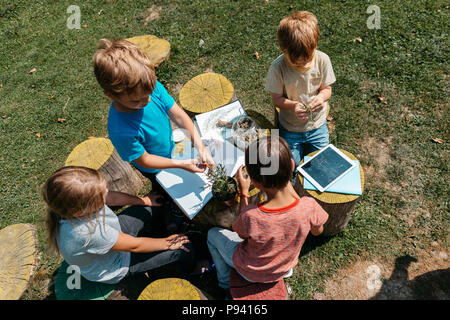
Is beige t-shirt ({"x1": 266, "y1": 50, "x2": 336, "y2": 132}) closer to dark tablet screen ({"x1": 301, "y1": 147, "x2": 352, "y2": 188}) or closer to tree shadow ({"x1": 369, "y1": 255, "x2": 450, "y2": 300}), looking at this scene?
dark tablet screen ({"x1": 301, "y1": 147, "x2": 352, "y2": 188})

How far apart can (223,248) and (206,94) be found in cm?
198

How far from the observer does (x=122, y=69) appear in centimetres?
227

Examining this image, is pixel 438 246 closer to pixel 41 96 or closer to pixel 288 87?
pixel 288 87

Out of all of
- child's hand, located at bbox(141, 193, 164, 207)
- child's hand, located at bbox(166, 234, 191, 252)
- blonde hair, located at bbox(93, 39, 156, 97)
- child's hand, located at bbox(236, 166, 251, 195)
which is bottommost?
child's hand, located at bbox(166, 234, 191, 252)

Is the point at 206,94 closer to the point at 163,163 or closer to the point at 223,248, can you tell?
the point at 163,163

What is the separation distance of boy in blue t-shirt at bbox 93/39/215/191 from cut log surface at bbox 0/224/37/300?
1674 millimetres

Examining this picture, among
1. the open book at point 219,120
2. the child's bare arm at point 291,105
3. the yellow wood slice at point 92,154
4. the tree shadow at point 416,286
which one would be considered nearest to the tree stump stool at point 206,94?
the open book at point 219,120

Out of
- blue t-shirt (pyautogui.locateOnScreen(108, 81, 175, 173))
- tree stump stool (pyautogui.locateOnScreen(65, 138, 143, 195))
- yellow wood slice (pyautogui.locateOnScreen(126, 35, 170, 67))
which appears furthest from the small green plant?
yellow wood slice (pyautogui.locateOnScreen(126, 35, 170, 67))

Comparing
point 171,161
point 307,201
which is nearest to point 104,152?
point 171,161

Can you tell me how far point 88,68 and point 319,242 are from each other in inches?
218

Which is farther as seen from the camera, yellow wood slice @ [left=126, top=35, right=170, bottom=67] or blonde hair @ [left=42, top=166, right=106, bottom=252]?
yellow wood slice @ [left=126, top=35, right=170, bottom=67]

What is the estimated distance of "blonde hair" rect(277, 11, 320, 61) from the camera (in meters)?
2.79
